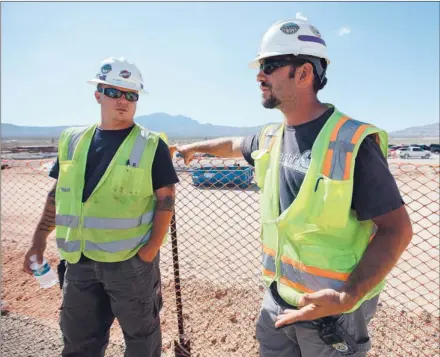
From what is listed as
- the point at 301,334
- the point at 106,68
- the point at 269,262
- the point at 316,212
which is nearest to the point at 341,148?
the point at 316,212

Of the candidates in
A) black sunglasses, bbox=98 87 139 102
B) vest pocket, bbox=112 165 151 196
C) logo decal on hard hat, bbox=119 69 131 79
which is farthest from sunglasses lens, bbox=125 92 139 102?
vest pocket, bbox=112 165 151 196

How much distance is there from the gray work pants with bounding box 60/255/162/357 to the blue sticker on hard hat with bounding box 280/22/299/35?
181 centimetres

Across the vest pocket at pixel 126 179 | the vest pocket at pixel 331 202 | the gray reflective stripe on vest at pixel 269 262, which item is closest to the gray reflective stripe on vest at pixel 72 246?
the vest pocket at pixel 126 179

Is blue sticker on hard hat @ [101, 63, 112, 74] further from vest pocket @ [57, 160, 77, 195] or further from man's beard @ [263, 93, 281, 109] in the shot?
man's beard @ [263, 93, 281, 109]

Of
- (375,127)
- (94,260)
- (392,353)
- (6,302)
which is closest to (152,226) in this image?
(94,260)

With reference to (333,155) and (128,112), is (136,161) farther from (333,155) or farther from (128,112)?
(333,155)

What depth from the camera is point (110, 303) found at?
2.66 meters

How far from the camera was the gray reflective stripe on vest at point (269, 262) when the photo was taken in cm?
191

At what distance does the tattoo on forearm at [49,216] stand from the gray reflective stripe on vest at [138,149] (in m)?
0.83

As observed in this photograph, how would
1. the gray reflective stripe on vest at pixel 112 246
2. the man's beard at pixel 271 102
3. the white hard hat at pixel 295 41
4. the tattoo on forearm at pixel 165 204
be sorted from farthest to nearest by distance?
the tattoo on forearm at pixel 165 204
the gray reflective stripe on vest at pixel 112 246
the man's beard at pixel 271 102
the white hard hat at pixel 295 41

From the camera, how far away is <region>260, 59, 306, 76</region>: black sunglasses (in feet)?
5.96

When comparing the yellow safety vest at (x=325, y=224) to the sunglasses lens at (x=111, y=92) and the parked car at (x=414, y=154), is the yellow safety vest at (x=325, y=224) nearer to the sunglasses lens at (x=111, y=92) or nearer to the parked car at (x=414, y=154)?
the sunglasses lens at (x=111, y=92)

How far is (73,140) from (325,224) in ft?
6.64

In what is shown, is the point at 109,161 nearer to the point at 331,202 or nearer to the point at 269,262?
the point at 269,262
